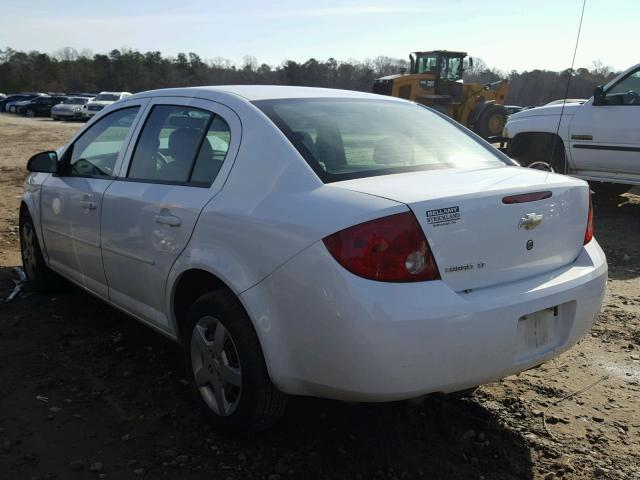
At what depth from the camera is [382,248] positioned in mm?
2246

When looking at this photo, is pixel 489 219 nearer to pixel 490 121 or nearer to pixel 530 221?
pixel 530 221

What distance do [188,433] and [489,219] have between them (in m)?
1.76

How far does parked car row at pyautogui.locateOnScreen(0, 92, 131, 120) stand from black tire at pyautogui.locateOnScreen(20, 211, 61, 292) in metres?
23.0

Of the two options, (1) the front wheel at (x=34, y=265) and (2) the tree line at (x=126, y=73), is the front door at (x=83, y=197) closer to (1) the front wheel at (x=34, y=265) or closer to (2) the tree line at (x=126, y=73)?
(1) the front wheel at (x=34, y=265)

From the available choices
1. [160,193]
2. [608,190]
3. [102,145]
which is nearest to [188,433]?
[160,193]

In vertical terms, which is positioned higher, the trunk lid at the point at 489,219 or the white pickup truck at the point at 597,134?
the trunk lid at the point at 489,219

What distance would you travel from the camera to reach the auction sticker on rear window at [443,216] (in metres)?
2.31

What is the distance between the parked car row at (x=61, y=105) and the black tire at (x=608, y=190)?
22.4 meters

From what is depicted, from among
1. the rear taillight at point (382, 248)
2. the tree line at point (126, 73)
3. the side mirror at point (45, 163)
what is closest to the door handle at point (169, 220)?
the rear taillight at point (382, 248)

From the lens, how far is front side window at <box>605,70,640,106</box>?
7500 millimetres

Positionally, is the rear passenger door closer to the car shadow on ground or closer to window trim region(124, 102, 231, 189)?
window trim region(124, 102, 231, 189)

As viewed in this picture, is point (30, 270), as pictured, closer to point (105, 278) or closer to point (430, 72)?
point (105, 278)

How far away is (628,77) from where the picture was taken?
7.57 m

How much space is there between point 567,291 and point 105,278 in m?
2.66
